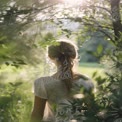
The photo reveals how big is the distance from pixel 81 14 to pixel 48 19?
64 cm

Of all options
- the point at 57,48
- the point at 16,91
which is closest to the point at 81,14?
the point at 57,48

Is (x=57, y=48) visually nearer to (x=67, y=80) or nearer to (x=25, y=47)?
(x=67, y=80)

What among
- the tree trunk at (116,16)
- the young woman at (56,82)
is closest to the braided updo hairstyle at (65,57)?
the young woman at (56,82)

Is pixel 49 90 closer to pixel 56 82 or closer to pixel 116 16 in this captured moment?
pixel 56 82

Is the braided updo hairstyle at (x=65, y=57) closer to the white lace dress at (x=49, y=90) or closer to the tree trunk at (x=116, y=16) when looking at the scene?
the white lace dress at (x=49, y=90)

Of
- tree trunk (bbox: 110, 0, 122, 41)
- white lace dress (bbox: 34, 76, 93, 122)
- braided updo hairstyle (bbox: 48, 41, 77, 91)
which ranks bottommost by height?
white lace dress (bbox: 34, 76, 93, 122)

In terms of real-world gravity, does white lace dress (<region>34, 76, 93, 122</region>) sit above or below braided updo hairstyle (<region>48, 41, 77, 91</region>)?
below

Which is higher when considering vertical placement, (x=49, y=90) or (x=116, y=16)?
(x=116, y=16)

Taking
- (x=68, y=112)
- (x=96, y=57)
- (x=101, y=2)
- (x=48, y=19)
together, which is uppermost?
(x=101, y=2)

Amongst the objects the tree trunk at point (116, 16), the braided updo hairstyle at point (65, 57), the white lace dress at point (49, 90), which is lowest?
the white lace dress at point (49, 90)

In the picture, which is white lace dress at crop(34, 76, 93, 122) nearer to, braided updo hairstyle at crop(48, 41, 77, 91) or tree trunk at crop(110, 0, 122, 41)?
braided updo hairstyle at crop(48, 41, 77, 91)

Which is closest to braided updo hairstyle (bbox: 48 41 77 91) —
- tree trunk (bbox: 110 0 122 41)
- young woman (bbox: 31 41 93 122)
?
young woman (bbox: 31 41 93 122)

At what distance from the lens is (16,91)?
2.21m

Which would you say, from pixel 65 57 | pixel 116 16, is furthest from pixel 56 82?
pixel 116 16
